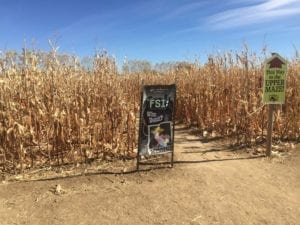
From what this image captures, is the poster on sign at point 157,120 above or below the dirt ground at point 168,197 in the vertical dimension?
above

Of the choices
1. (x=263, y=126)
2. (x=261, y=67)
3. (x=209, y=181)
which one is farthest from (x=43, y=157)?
(x=261, y=67)

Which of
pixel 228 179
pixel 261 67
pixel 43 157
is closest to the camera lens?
pixel 228 179

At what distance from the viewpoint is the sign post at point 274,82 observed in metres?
7.01

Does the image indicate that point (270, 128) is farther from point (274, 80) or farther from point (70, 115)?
point (70, 115)

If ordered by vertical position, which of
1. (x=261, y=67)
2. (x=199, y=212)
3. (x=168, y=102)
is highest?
(x=261, y=67)

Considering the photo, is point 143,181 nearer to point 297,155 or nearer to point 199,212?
point 199,212

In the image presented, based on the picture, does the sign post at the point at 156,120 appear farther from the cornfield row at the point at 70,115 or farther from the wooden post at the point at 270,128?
the wooden post at the point at 270,128

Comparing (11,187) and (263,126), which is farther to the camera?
(263,126)

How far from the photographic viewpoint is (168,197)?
5051 millimetres

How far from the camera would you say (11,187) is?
5.49 meters

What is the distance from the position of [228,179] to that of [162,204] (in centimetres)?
141

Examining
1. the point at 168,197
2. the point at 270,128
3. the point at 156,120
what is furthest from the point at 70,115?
the point at 270,128

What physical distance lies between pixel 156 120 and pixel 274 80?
8.44ft

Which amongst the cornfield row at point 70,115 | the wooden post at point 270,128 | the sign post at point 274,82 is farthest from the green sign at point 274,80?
the cornfield row at point 70,115
